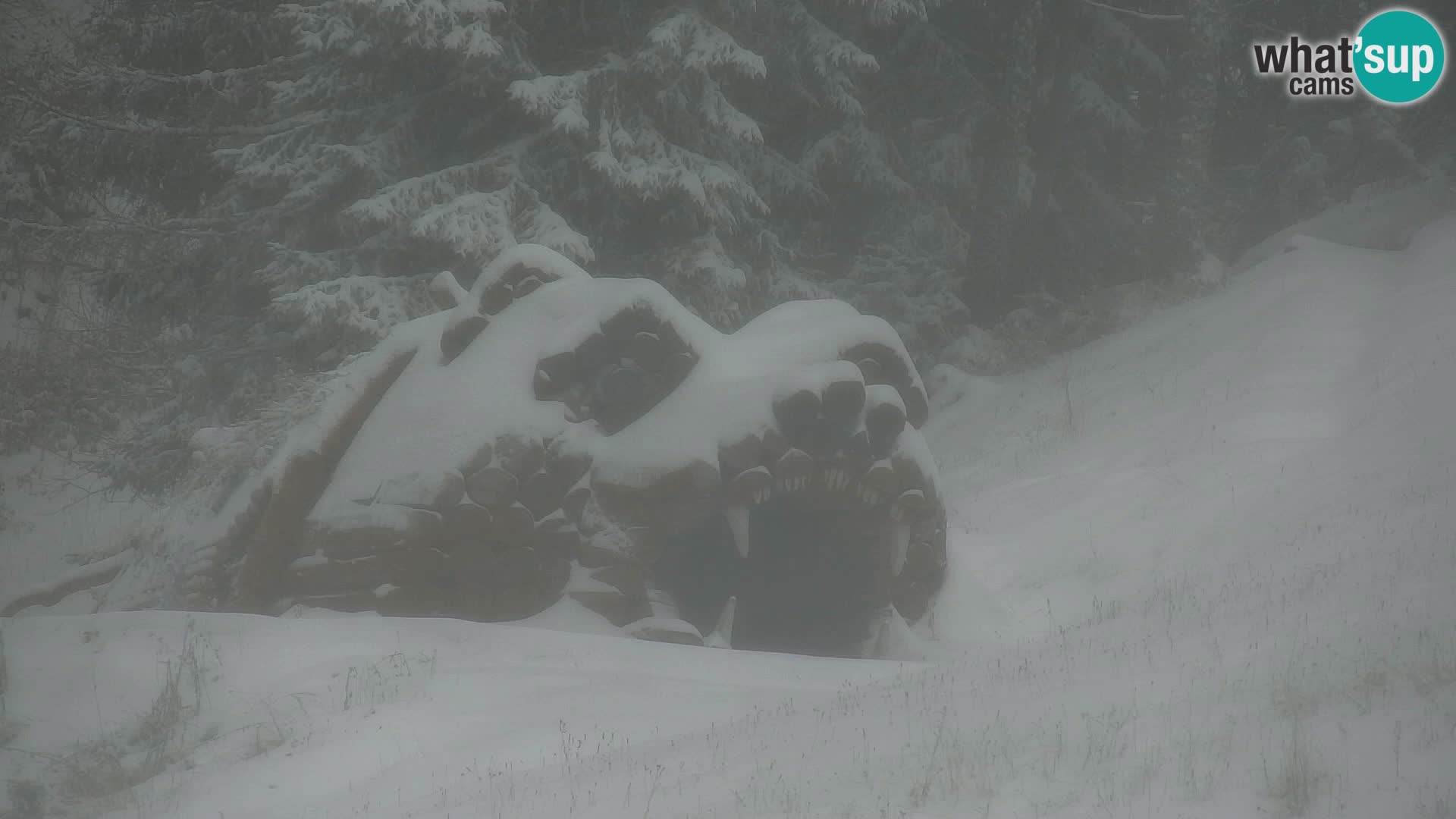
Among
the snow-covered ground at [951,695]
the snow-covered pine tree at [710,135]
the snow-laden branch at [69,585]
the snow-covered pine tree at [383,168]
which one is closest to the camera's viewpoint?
the snow-covered ground at [951,695]

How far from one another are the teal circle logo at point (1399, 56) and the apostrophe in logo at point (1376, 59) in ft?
0.04

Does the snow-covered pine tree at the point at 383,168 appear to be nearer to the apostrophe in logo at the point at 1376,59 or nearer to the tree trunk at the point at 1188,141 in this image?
the tree trunk at the point at 1188,141

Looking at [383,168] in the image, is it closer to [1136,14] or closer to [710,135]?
[710,135]

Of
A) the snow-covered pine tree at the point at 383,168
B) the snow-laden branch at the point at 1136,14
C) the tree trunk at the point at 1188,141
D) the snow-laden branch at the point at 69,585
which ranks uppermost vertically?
the snow-covered pine tree at the point at 383,168

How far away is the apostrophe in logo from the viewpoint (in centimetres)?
1875

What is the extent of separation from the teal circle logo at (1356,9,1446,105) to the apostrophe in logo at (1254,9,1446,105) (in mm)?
11

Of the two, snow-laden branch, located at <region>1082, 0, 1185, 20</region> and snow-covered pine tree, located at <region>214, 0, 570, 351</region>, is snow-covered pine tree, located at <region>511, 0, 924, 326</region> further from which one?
snow-laden branch, located at <region>1082, 0, 1185, 20</region>

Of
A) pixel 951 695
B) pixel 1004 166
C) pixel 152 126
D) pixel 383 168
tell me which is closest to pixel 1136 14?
pixel 1004 166

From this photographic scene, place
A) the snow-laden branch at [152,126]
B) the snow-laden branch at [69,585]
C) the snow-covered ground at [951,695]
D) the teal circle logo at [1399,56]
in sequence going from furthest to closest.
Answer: the teal circle logo at [1399,56], the snow-laden branch at [152,126], the snow-laden branch at [69,585], the snow-covered ground at [951,695]

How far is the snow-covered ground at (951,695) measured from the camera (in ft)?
16.1

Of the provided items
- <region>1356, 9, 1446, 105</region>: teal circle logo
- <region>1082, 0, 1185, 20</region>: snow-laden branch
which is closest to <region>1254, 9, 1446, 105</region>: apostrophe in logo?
<region>1356, 9, 1446, 105</region>: teal circle logo

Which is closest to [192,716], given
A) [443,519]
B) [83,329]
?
[443,519]

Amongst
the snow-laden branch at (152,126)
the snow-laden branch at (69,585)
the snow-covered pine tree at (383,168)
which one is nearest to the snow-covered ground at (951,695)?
the snow-laden branch at (69,585)

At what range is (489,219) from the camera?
14.9m
